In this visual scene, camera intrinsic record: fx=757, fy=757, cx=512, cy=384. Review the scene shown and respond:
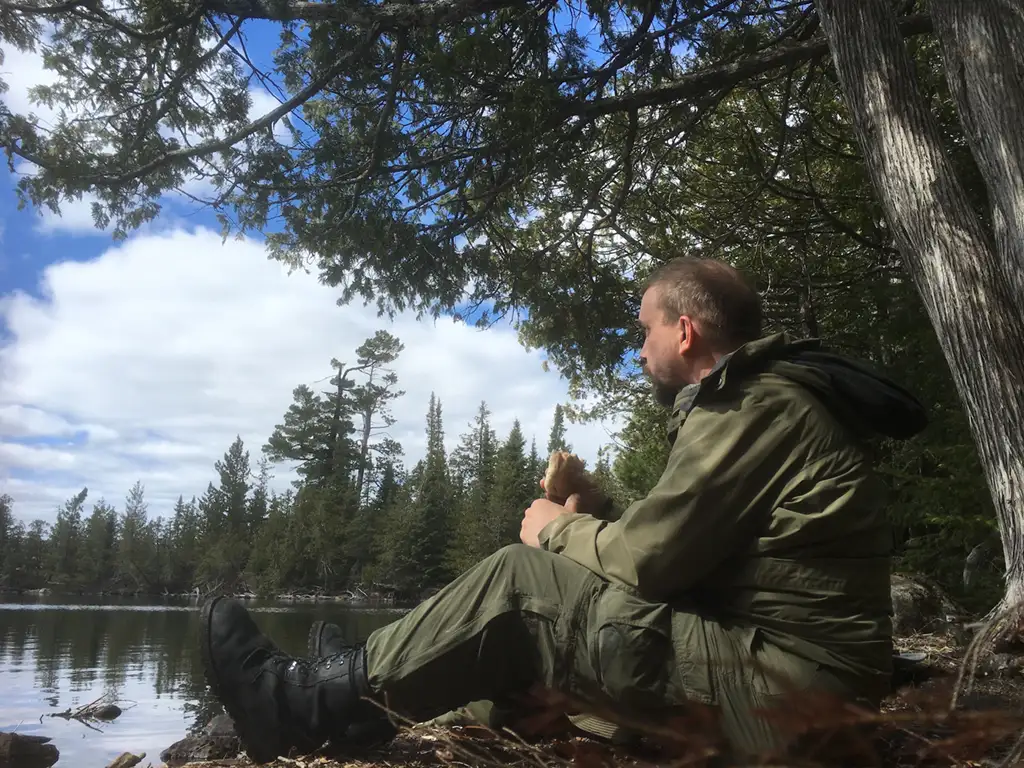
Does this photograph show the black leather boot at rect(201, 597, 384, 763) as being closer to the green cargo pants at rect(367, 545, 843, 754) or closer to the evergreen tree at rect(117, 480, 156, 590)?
the green cargo pants at rect(367, 545, 843, 754)

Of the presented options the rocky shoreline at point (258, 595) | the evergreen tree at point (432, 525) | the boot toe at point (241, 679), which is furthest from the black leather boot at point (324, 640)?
the evergreen tree at point (432, 525)

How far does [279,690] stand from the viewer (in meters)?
2.18

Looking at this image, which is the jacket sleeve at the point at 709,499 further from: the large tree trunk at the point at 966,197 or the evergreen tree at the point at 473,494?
the evergreen tree at the point at 473,494

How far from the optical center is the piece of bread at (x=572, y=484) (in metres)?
2.35

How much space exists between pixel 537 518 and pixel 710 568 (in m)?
0.60

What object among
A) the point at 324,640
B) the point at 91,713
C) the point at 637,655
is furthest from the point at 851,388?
the point at 91,713

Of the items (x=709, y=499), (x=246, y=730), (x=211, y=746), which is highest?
(x=709, y=499)

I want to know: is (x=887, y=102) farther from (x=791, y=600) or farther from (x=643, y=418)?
(x=643, y=418)

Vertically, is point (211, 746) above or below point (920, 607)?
below

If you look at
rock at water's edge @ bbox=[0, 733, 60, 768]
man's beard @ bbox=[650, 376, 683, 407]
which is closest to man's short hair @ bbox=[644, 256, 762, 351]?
man's beard @ bbox=[650, 376, 683, 407]

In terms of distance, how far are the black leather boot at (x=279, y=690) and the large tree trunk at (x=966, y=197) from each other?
114 inches

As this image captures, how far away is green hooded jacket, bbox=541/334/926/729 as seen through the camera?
1.64m

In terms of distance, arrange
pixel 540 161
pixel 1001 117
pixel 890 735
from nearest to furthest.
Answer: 1. pixel 890 735
2. pixel 1001 117
3. pixel 540 161

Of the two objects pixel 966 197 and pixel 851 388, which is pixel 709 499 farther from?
pixel 966 197
